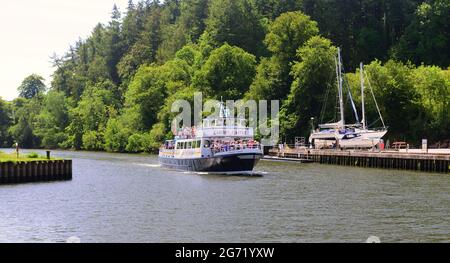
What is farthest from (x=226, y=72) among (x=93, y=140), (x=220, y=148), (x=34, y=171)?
(x=34, y=171)

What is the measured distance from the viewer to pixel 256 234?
1436 inches

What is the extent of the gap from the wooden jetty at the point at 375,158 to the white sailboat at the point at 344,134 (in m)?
4.68

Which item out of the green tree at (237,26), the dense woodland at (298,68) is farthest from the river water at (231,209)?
the green tree at (237,26)

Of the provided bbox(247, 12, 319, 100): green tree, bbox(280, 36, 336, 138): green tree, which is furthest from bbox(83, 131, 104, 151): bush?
bbox(280, 36, 336, 138): green tree

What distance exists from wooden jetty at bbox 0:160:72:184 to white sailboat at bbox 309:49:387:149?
161 feet

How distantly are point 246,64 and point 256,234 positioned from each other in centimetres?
10875

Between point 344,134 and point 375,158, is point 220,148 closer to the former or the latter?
point 375,158

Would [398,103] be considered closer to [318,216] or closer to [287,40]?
[287,40]

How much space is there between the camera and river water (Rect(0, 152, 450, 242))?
120ft

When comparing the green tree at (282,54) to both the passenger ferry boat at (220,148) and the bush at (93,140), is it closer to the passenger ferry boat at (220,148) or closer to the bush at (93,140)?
the passenger ferry boat at (220,148)

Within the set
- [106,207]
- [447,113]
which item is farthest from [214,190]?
[447,113]

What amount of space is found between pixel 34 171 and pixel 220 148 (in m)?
20.3

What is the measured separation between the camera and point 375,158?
9019cm

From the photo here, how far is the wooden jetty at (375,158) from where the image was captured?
7919cm
